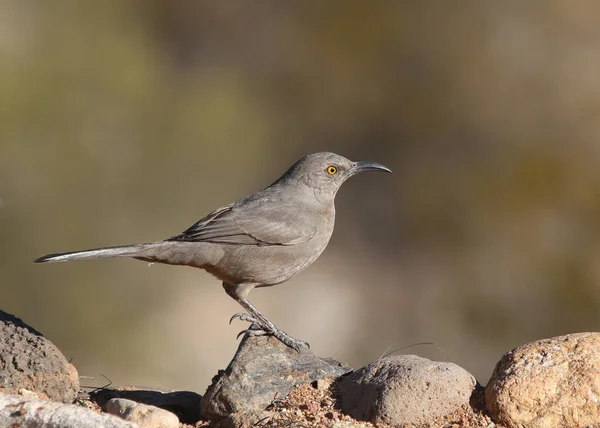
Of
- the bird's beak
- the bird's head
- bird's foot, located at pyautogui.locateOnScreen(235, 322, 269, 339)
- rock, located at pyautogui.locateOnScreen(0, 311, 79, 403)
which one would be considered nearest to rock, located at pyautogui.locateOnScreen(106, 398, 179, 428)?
rock, located at pyautogui.locateOnScreen(0, 311, 79, 403)

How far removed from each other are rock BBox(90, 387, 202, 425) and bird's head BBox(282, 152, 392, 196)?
219 centimetres

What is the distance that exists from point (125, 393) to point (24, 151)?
22.0 feet

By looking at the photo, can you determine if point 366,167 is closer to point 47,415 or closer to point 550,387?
point 550,387

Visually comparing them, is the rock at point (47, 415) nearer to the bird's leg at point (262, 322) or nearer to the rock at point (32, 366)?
the rock at point (32, 366)

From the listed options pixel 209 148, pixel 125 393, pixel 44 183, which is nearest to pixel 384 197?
pixel 209 148

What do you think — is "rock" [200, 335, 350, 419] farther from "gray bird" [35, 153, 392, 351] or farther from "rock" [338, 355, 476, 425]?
"gray bird" [35, 153, 392, 351]

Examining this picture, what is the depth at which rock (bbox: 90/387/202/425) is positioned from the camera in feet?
19.2

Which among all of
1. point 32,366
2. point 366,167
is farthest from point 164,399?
point 366,167

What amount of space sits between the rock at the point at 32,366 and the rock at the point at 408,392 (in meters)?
1.81

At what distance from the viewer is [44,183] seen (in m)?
12.1

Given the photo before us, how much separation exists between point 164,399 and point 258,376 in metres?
0.92

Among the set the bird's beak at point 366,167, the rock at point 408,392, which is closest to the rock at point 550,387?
the rock at point 408,392

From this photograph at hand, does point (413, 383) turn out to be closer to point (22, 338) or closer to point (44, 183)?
point (22, 338)

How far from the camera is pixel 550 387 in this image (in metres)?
4.82
